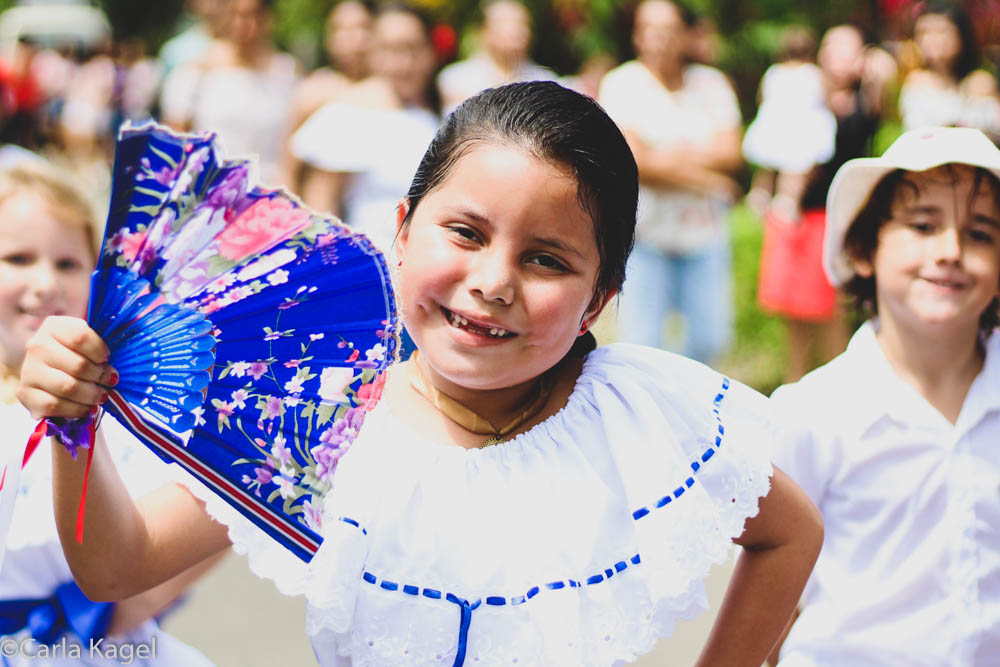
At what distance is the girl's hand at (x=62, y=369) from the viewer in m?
1.49

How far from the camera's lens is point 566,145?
177cm

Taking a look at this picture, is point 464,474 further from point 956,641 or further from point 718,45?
point 718,45

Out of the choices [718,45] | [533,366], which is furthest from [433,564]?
[718,45]

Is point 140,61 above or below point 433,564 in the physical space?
below

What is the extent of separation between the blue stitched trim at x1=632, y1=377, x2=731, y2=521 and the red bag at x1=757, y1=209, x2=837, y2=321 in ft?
14.1

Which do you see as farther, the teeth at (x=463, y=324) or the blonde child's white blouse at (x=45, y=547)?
the blonde child's white blouse at (x=45, y=547)

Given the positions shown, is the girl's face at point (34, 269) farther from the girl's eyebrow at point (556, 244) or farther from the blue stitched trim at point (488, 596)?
the girl's eyebrow at point (556, 244)

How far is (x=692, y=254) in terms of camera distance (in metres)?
5.48

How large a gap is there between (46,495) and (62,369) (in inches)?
33.8

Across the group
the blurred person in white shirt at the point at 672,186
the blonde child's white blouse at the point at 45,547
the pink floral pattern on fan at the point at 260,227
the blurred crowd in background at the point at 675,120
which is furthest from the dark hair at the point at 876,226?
the blurred person in white shirt at the point at 672,186

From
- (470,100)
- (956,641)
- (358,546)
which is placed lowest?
(956,641)

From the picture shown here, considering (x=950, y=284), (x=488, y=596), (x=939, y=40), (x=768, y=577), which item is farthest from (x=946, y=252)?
(x=939, y=40)

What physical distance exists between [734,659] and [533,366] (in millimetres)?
642

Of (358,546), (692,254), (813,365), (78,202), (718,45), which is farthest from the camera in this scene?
(718,45)
